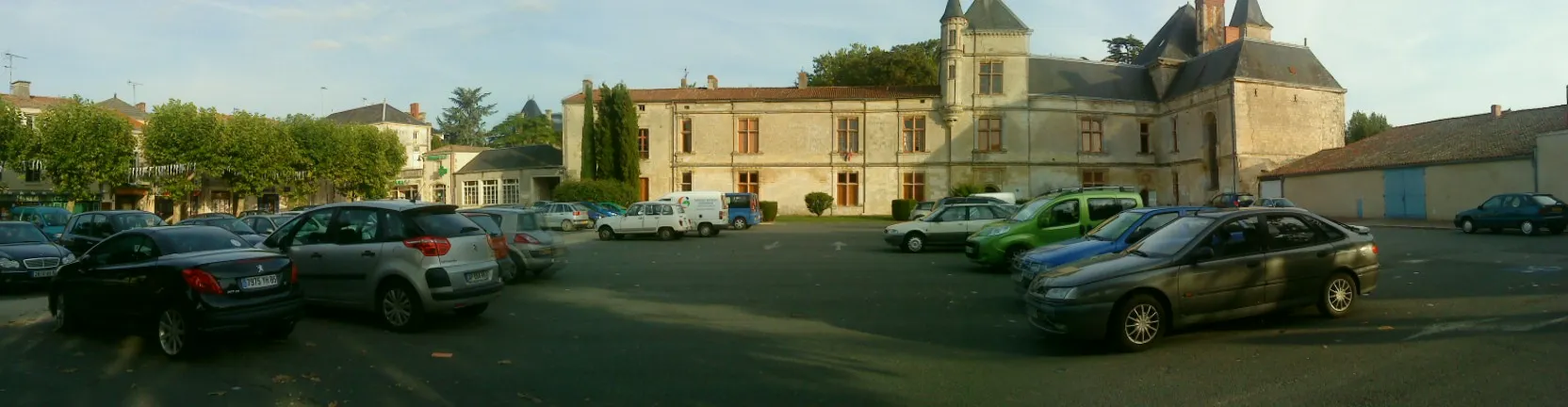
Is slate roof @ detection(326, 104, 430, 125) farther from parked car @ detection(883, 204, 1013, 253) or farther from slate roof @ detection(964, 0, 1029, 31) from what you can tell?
parked car @ detection(883, 204, 1013, 253)

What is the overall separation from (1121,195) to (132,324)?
14.8m

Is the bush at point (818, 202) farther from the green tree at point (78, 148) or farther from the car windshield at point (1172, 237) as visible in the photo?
the car windshield at point (1172, 237)

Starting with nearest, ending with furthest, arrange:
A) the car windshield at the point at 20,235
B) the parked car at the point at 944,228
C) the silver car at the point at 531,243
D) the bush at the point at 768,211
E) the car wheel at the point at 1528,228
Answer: the car windshield at the point at 20,235 < the silver car at the point at 531,243 < the parked car at the point at 944,228 < the car wheel at the point at 1528,228 < the bush at the point at 768,211

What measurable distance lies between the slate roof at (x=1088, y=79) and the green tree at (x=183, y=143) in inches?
1870

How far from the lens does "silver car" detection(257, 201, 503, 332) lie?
30.6ft

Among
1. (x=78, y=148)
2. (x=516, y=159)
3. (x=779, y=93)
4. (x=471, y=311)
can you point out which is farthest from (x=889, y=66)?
(x=471, y=311)

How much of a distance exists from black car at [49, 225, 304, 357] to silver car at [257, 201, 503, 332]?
0.97 meters

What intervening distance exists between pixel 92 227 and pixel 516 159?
143 ft

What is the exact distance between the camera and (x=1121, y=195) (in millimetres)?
15641

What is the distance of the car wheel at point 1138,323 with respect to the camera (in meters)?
7.62

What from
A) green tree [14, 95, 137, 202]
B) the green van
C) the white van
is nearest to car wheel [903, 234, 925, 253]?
the green van

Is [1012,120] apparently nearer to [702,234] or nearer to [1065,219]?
[702,234]

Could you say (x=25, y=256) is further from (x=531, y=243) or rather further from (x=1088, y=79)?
(x=1088, y=79)

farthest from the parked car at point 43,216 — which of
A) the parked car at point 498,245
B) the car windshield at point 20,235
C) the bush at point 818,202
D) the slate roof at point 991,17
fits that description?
the slate roof at point 991,17
